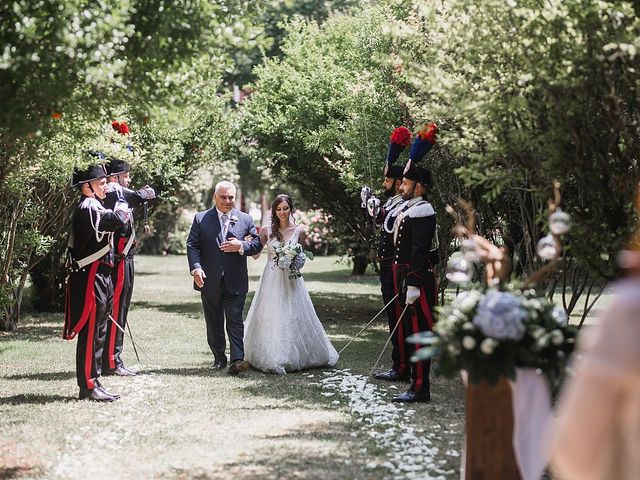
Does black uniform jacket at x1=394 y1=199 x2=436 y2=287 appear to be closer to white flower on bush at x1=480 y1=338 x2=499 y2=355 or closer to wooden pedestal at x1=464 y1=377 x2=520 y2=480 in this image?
wooden pedestal at x1=464 y1=377 x2=520 y2=480

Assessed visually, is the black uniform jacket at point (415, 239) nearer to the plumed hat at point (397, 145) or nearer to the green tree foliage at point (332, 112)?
the plumed hat at point (397, 145)

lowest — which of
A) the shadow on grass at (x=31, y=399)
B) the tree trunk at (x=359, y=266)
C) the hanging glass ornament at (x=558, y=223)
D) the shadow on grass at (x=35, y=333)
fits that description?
the shadow on grass at (x=31, y=399)

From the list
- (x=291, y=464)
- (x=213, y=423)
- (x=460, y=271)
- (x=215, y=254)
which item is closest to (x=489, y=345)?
(x=460, y=271)

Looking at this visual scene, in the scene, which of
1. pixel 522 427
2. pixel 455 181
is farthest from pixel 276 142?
pixel 522 427

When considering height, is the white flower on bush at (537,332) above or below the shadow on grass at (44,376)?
above

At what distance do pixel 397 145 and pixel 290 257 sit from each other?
1.85 meters

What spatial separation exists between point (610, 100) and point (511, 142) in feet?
2.55

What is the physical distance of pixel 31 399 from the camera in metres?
8.77

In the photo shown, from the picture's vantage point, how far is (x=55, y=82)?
594 cm

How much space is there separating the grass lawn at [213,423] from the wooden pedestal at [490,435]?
71cm

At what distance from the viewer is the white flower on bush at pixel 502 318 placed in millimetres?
4793

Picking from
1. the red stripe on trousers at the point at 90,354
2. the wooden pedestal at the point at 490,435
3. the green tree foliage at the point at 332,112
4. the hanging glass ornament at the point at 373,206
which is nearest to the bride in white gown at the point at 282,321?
the hanging glass ornament at the point at 373,206

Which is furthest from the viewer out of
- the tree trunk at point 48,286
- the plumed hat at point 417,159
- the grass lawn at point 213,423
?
the tree trunk at point 48,286

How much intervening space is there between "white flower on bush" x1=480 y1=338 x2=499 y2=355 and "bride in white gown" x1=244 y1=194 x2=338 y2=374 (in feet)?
18.8
